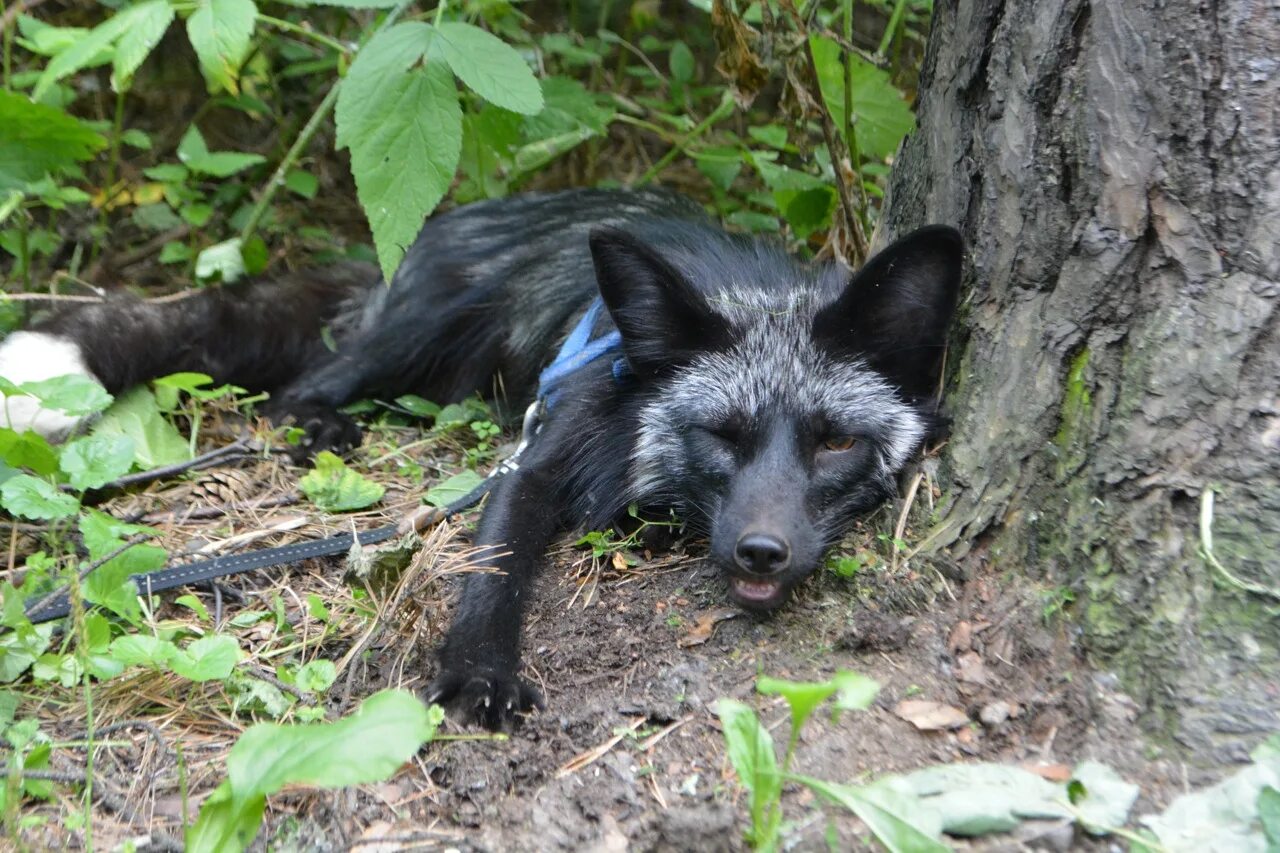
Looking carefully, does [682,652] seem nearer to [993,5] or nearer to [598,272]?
[598,272]

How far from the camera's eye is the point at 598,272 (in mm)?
3561

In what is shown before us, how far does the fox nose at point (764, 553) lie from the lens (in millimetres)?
2992

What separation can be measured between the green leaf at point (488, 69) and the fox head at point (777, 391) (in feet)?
1.66

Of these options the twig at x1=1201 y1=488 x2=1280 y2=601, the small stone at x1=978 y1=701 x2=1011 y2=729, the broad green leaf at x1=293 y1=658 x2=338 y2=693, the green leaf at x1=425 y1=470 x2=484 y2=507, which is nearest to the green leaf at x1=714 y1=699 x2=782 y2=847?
the small stone at x1=978 y1=701 x2=1011 y2=729

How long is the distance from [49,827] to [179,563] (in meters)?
1.25

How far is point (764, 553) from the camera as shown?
299 centimetres

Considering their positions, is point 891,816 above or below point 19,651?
above

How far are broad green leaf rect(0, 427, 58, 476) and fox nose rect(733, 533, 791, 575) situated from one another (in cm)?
211

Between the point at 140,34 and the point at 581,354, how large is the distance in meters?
1.79

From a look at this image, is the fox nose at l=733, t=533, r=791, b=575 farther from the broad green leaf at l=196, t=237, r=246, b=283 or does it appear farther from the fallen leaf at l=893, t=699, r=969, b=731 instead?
the broad green leaf at l=196, t=237, r=246, b=283

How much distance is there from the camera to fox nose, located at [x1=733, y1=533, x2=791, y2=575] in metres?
2.99

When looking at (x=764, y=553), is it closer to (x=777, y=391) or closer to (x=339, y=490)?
(x=777, y=391)

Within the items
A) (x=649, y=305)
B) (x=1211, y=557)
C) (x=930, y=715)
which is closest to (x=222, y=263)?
(x=649, y=305)

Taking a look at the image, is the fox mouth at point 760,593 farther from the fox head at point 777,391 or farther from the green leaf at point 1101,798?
the green leaf at point 1101,798
